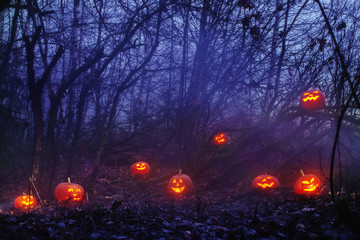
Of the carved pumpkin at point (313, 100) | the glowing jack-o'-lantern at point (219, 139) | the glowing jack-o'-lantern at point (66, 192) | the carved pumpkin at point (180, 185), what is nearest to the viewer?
the glowing jack-o'-lantern at point (66, 192)

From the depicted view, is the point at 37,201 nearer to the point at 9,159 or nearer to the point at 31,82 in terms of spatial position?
the point at 31,82

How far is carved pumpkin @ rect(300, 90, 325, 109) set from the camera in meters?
7.40

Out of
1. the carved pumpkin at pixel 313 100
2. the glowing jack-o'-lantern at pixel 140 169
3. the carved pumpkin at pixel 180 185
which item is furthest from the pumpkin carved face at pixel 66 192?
the carved pumpkin at pixel 313 100

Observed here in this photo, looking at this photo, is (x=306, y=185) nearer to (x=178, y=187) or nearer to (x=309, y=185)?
(x=309, y=185)

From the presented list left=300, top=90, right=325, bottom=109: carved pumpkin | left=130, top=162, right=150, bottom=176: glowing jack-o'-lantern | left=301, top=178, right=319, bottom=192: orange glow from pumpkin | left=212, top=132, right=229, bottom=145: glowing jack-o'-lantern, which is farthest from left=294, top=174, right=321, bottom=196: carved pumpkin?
left=130, top=162, right=150, bottom=176: glowing jack-o'-lantern

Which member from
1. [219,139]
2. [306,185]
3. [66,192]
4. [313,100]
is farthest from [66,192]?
[313,100]

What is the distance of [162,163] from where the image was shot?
32.8 ft

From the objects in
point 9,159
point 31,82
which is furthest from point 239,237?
point 9,159

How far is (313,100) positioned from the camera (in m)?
7.43

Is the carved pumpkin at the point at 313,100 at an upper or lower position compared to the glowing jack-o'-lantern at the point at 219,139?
upper

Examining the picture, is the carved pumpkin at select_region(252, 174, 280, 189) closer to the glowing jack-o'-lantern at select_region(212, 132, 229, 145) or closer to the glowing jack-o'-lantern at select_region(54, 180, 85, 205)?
the glowing jack-o'-lantern at select_region(212, 132, 229, 145)

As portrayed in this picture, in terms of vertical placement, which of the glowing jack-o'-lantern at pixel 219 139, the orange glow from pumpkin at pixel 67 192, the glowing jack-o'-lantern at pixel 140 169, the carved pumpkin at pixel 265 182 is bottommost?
the orange glow from pumpkin at pixel 67 192

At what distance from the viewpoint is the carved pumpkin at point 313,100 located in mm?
7402

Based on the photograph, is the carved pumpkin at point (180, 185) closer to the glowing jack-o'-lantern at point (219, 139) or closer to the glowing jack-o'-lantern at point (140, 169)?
the glowing jack-o'-lantern at point (219, 139)
